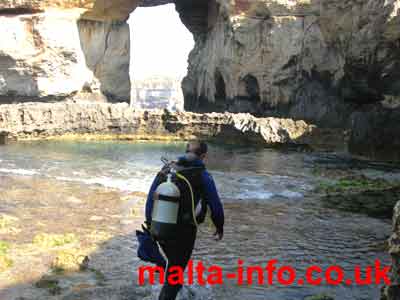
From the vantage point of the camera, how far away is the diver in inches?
184

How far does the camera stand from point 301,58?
36969mm

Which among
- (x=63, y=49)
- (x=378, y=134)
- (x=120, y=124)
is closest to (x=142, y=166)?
(x=378, y=134)

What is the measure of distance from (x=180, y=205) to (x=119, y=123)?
3244cm

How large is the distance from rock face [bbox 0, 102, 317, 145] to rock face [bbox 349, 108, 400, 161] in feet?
24.9

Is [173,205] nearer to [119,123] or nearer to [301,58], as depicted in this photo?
[119,123]

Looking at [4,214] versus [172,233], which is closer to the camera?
[172,233]

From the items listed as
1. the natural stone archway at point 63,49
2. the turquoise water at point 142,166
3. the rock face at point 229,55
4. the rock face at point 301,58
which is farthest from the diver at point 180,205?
the natural stone archway at point 63,49

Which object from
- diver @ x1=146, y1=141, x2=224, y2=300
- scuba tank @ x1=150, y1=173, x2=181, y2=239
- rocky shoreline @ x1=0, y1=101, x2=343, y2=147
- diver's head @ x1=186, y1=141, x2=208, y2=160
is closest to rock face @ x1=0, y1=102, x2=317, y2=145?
rocky shoreline @ x1=0, y1=101, x2=343, y2=147

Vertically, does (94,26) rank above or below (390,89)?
above

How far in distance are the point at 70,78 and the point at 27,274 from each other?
3941cm

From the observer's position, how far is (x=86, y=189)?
15.0 m

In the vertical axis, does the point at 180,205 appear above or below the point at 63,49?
below

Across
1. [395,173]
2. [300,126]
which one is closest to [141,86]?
[300,126]

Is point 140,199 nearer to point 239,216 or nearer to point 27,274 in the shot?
point 239,216
